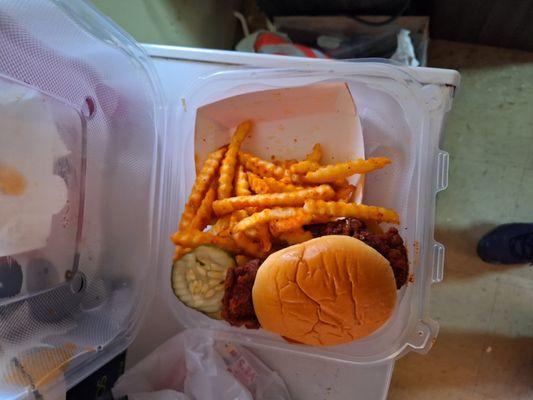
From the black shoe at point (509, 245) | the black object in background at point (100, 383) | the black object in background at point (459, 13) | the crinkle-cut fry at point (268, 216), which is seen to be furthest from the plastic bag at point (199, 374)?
the black object in background at point (459, 13)

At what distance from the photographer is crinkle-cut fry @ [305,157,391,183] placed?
798 millimetres

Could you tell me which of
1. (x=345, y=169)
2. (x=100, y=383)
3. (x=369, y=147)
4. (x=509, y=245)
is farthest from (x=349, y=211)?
(x=509, y=245)

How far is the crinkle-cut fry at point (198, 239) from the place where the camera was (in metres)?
0.82

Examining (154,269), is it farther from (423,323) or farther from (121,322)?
(423,323)

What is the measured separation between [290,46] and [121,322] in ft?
3.05

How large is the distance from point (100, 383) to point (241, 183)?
52 cm

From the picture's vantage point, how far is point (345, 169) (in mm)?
810

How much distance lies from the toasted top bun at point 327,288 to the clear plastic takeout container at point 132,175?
0.11m

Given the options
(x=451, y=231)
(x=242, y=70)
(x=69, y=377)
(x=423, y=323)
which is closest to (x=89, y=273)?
(x=69, y=377)

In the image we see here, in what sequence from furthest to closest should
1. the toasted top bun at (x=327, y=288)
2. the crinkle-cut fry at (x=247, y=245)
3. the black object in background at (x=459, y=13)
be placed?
the black object in background at (x=459, y=13) < the crinkle-cut fry at (x=247, y=245) < the toasted top bun at (x=327, y=288)

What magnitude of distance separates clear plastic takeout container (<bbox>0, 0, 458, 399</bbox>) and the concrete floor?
0.68m

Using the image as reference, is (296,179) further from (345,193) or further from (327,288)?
(327,288)

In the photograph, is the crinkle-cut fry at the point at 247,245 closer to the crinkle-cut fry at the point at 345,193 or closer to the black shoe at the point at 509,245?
the crinkle-cut fry at the point at 345,193

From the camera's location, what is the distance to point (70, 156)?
2.58 ft
